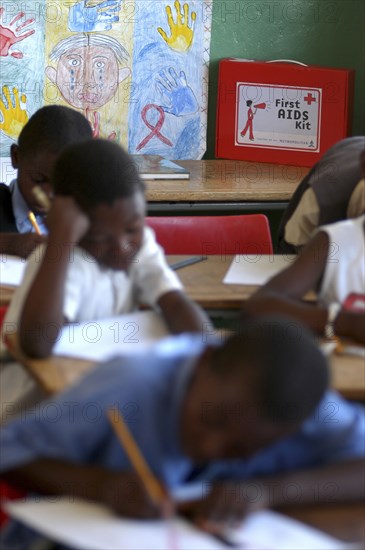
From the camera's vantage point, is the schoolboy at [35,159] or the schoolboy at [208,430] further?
the schoolboy at [35,159]

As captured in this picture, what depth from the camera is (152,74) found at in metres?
4.14

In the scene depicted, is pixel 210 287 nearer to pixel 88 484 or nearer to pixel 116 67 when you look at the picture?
pixel 88 484

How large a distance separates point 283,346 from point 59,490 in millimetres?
360

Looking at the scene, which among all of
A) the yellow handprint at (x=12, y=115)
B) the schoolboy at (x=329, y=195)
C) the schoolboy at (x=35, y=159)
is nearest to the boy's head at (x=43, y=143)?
the schoolboy at (x=35, y=159)

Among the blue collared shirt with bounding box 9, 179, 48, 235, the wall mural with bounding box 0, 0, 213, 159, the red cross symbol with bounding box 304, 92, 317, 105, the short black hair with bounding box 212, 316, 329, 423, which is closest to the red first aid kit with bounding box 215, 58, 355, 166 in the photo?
the red cross symbol with bounding box 304, 92, 317, 105

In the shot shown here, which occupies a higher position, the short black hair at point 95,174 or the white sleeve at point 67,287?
the short black hair at point 95,174

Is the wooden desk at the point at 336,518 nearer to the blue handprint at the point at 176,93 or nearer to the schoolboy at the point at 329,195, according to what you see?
the schoolboy at the point at 329,195

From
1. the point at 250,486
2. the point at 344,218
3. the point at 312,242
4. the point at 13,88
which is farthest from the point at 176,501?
the point at 13,88

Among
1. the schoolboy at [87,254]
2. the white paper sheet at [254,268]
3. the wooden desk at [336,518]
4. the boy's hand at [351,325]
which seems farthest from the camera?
the white paper sheet at [254,268]

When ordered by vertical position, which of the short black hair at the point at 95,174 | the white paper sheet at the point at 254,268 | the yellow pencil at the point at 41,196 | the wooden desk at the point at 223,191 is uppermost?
the short black hair at the point at 95,174

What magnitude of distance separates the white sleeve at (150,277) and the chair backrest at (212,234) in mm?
764

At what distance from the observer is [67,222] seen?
1.87 metres

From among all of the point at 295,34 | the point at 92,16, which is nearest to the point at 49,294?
the point at 92,16

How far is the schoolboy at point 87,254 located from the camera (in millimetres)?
1825
